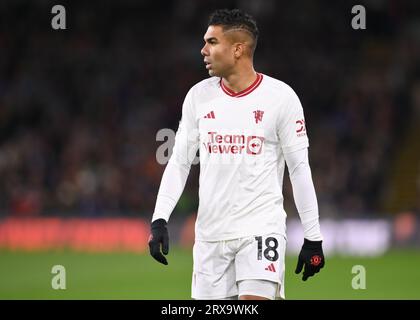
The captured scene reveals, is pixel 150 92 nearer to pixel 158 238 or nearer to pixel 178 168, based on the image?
pixel 178 168

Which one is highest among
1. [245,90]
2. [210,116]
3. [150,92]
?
[150,92]

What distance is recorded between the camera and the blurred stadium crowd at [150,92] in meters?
19.7

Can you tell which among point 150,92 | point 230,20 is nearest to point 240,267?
point 230,20

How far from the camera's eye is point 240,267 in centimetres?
641

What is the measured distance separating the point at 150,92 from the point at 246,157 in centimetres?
1563

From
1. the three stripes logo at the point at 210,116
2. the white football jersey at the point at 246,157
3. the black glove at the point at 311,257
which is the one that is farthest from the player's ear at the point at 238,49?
the black glove at the point at 311,257

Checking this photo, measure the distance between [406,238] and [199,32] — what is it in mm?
7426

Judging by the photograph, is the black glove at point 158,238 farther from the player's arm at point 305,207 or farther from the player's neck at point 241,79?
the player's neck at point 241,79

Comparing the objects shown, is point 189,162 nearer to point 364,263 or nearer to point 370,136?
point 364,263

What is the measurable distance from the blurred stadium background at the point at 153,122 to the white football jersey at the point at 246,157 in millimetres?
8768

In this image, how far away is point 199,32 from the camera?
75.9 feet

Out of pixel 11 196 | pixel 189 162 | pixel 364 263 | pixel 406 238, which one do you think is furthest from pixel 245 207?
pixel 11 196

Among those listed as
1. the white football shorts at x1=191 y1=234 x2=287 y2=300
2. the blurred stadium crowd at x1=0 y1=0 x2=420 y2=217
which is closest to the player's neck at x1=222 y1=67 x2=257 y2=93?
the white football shorts at x1=191 y1=234 x2=287 y2=300
